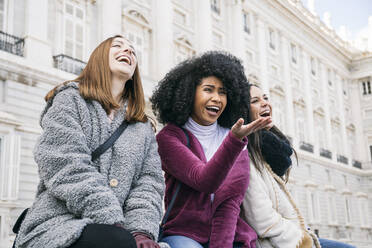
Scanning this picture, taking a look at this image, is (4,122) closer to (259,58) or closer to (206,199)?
(206,199)

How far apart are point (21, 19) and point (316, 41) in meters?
19.8

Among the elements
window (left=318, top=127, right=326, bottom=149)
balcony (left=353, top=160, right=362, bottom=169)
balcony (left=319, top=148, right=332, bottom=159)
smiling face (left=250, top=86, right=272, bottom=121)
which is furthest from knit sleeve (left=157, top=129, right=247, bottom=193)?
balcony (left=353, top=160, right=362, bottom=169)

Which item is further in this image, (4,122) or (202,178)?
(4,122)

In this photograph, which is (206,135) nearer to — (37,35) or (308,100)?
(37,35)

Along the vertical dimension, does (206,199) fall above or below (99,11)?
below

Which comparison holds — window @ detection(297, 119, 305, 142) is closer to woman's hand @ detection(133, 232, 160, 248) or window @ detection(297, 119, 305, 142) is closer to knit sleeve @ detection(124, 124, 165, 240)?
knit sleeve @ detection(124, 124, 165, 240)

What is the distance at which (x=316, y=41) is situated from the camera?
2584 cm

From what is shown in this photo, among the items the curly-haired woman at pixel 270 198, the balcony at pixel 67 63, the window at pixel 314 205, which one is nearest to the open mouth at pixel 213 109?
the curly-haired woman at pixel 270 198

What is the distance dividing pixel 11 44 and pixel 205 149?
8.15 meters

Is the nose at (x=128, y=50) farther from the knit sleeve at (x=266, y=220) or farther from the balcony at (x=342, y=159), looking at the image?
the balcony at (x=342, y=159)

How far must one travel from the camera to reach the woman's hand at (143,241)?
180 centimetres

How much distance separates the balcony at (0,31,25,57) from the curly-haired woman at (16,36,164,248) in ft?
25.3

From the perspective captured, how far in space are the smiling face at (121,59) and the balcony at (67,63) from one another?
8.28 meters

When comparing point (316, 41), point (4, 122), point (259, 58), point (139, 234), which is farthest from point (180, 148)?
point (316, 41)
